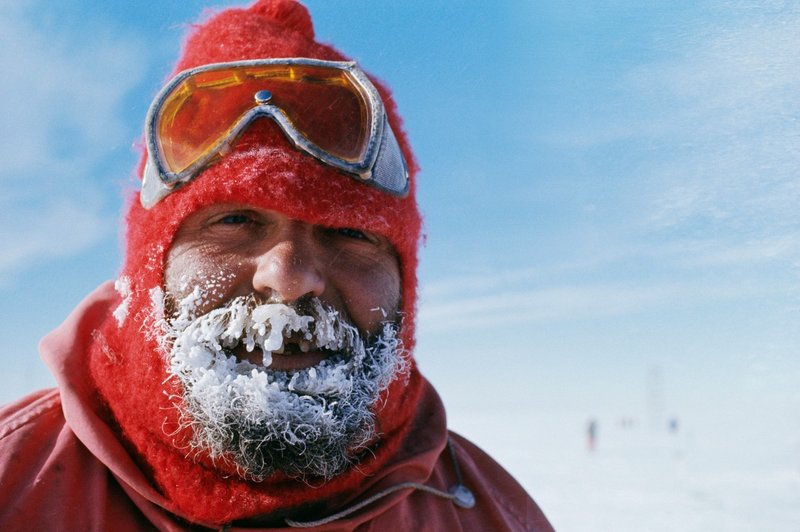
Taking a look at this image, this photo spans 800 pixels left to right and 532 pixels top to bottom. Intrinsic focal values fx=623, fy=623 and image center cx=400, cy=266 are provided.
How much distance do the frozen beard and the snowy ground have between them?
5910 millimetres

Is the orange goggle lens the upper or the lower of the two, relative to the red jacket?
upper

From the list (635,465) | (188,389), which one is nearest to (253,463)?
(188,389)

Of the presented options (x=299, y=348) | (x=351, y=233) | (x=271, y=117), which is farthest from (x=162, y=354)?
(x=271, y=117)

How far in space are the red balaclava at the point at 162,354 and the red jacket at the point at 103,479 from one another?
6 cm

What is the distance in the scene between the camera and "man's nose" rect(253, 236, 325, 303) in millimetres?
1673

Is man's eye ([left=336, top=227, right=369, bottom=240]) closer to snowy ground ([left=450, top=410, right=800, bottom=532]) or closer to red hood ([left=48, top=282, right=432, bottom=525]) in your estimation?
red hood ([left=48, top=282, right=432, bottom=525])

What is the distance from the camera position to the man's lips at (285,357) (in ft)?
5.49

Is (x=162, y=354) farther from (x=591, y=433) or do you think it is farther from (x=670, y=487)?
(x=591, y=433)

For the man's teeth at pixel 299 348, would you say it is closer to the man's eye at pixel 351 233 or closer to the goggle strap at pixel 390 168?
the man's eye at pixel 351 233

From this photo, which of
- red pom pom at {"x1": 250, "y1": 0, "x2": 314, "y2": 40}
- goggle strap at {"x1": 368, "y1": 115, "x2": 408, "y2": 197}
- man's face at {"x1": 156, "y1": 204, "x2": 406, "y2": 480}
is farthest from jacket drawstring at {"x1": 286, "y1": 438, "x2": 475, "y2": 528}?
red pom pom at {"x1": 250, "y1": 0, "x2": 314, "y2": 40}

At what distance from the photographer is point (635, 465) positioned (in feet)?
46.9

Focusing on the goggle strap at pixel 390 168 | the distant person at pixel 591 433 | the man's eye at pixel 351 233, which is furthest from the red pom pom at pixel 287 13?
the distant person at pixel 591 433

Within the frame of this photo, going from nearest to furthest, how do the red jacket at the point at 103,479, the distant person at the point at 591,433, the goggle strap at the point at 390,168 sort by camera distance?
the red jacket at the point at 103,479 → the goggle strap at the point at 390,168 → the distant person at the point at 591,433

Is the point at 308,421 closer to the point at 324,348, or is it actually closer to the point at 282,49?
the point at 324,348
